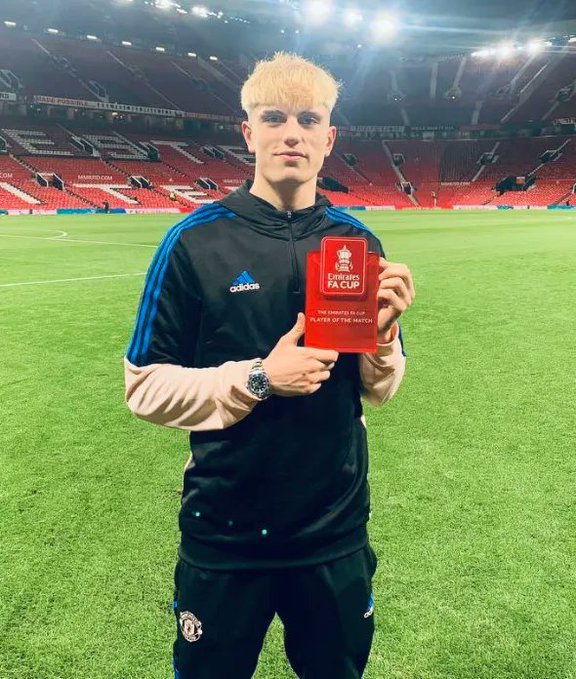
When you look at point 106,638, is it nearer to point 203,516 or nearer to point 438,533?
point 203,516

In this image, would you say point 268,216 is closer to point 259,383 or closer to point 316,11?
point 259,383

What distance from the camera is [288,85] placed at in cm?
155

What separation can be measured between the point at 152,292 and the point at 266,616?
37.9 inches

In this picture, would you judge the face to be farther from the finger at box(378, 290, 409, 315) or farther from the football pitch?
the football pitch

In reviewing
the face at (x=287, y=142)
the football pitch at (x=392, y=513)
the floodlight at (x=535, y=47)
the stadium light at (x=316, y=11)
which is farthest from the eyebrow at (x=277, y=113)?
the floodlight at (x=535, y=47)

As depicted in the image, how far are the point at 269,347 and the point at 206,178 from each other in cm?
4504

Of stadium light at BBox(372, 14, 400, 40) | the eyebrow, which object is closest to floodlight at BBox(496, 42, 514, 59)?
stadium light at BBox(372, 14, 400, 40)

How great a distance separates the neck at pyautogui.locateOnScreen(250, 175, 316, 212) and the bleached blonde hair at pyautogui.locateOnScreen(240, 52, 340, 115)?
21 centimetres

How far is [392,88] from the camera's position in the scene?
6178 cm

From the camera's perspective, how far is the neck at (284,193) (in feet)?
5.22

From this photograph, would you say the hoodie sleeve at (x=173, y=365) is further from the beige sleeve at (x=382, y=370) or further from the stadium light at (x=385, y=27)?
the stadium light at (x=385, y=27)

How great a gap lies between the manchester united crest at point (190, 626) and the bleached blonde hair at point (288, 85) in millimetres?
1428

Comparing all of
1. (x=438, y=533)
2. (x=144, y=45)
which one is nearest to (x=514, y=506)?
(x=438, y=533)

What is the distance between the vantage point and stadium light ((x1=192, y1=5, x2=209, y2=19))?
4410 centimetres
